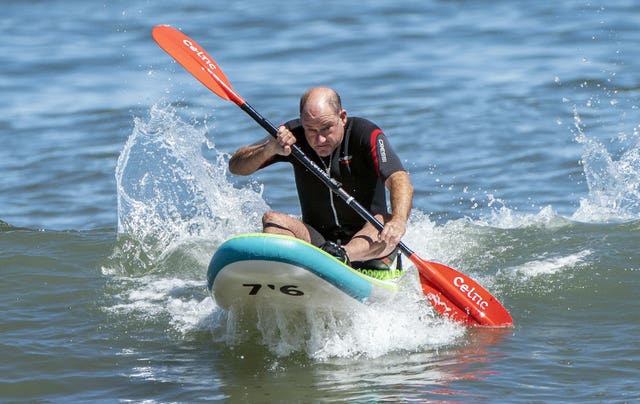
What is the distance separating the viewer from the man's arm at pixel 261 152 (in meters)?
6.54

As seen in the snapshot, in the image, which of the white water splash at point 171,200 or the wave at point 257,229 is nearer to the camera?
the wave at point 257,229

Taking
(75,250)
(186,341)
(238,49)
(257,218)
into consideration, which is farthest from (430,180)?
(238,49)

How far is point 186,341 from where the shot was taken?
6867 millimetres

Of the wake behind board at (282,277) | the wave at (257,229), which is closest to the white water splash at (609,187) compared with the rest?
the wave at (257,229)

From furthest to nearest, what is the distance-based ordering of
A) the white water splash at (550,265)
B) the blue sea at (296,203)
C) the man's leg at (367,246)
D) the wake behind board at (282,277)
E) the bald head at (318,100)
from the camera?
1. the white water splash at (550,265)
2. the man's leg at (367,246)
3. the bald head at (318,100)
4. the blue sea at (296,203)
5. the wake behind board at (282,277)

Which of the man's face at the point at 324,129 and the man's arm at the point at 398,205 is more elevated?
the man's face at the point at 324,129

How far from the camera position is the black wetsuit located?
6746 millimetres

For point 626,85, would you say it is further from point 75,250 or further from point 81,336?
point 81,336

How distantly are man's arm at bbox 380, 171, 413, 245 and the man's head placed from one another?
0.42 m

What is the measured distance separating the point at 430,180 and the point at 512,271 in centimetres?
327

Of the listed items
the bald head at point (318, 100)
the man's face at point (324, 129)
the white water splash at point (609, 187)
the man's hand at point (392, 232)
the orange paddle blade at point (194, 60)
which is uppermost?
the orange paddle blade at point (194, 60)

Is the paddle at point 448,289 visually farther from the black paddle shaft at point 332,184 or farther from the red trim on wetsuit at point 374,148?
the red trim on wetsuit at point 374,148

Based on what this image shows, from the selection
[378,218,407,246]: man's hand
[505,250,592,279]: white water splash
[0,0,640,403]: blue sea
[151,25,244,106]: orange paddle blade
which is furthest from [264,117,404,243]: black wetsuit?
[505,250,592,279]: white water splash

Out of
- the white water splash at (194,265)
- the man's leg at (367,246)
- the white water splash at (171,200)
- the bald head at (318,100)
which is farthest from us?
the white water splash at (171,200)
